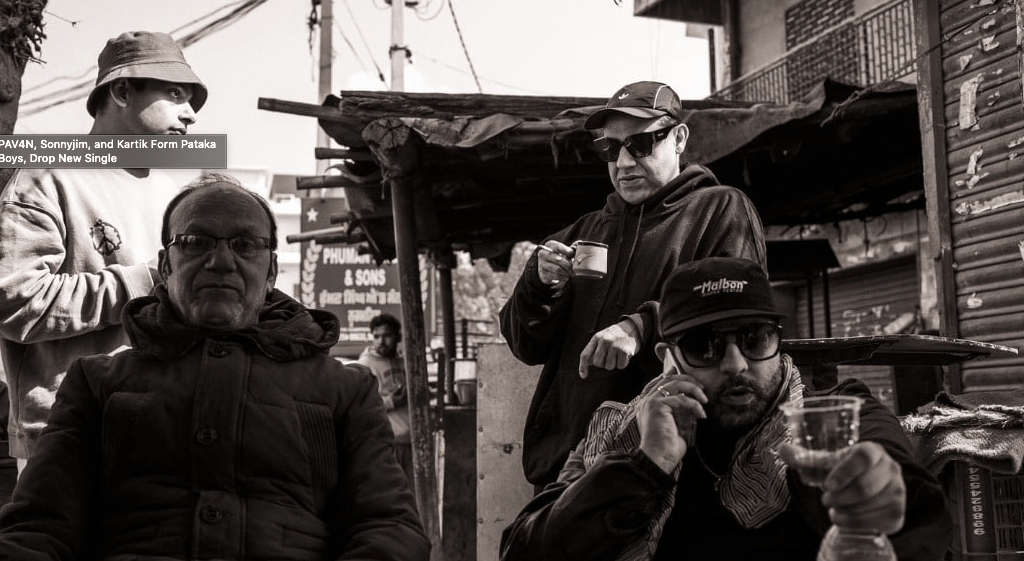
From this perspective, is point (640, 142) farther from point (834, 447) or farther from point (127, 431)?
point (834, 447)

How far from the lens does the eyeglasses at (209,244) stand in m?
2.88

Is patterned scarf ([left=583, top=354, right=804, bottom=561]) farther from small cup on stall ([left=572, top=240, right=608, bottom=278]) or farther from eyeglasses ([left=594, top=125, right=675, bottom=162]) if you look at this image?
eyeglasses ([left=594, top=125, right=675, bottom=162])

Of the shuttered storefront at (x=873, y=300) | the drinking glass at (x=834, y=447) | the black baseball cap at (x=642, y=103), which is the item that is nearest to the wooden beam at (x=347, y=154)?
the black baseball cap at (x=642, y=103)

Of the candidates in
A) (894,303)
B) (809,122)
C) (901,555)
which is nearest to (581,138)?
(809,122)

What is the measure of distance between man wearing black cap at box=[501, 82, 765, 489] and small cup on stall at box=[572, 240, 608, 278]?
0.09 m

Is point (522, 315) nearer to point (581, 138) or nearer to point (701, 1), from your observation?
point (581, 138)

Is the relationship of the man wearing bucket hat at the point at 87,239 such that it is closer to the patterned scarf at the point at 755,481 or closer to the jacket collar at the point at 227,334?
the jacket collar at the point at 227,334

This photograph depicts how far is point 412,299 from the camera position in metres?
8.13

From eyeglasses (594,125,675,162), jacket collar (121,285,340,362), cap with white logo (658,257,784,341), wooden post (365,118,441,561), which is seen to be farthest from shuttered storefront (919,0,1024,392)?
jacket collar (121,285,340,362)

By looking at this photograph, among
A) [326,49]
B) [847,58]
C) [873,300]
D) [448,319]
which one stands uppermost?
[326,49]

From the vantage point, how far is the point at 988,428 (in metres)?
3.97

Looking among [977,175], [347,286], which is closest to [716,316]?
[977,175]

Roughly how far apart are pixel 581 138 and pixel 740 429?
192 inches

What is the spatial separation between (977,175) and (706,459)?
456 centimetres
